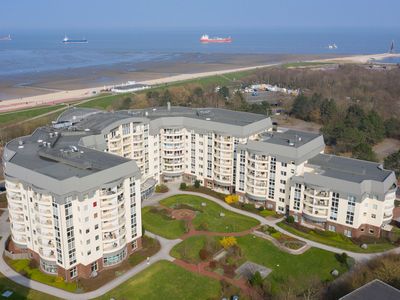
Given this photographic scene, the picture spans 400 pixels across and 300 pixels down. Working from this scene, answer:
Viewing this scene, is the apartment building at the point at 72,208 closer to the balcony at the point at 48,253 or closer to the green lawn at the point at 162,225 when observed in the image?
the balcony at the point at 48,253

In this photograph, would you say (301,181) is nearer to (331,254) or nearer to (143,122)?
(331,254)

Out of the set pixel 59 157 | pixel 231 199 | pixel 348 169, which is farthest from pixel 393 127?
pixel 59 157

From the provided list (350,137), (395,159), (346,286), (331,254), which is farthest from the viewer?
(350,137)

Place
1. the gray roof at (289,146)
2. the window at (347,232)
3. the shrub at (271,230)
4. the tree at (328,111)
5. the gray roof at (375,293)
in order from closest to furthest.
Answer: the gray roof at (375,293) < the window at (347,232) < the shrub at (271,230) < the gray roof at (289,146) < the tree at (328,111)

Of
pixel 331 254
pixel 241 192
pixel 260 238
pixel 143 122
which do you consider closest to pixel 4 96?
pixel 143 122

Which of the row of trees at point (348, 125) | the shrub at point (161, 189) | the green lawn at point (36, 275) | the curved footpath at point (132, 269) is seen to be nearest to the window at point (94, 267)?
the green lawn at point (36, 275)

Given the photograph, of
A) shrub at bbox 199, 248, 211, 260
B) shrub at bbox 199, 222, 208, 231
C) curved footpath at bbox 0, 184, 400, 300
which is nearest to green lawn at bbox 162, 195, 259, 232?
shrub at bbox 199, 222, 208, 231
